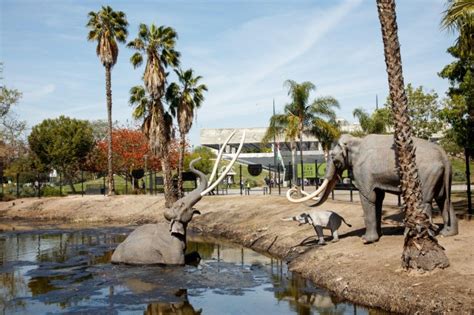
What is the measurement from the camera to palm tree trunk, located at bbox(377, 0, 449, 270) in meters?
8.80

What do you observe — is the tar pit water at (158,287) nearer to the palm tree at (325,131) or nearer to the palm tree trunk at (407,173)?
the palm tree trunk at (407,173)

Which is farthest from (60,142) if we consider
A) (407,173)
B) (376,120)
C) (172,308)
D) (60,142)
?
(407,173)

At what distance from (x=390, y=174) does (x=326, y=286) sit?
272 cm

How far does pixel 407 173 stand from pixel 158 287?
5.19 metres

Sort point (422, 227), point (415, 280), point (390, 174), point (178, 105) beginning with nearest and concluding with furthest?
1. point (415, 280)
2. point (422, 227)
3. point (390, 174)
4. point (178, 105)

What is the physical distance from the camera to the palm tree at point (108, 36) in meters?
34.4

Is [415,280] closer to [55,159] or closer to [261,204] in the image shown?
[261,204]

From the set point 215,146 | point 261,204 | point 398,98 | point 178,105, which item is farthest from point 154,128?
point 215,146

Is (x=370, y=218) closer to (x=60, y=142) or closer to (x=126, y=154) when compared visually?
(x=60, y=142)

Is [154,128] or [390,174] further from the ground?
[154,128]

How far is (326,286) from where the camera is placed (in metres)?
10.0

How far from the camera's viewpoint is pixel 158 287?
34.0 ft

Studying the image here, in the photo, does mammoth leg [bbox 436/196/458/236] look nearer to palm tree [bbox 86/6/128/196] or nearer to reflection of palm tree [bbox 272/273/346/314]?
reflection of palm tree [bbox 272/273/346/314]

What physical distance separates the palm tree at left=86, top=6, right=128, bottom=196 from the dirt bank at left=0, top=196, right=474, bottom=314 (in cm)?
1259
